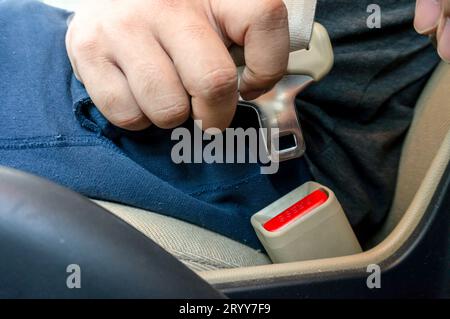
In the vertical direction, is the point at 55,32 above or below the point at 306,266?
above

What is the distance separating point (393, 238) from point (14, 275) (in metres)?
0.27

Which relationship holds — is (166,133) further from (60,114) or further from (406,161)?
(406,161)

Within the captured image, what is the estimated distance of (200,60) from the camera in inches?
13.4

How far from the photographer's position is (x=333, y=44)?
492 mm

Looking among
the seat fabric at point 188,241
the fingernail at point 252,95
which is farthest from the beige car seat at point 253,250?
the fingernail at point 252,95

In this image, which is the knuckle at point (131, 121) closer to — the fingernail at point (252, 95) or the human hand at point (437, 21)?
the fingernail at point (252, 95)

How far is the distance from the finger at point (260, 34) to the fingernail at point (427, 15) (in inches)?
3.5

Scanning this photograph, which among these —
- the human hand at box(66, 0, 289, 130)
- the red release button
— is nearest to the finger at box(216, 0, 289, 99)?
the human hand at box(66, 0, 289, 130)

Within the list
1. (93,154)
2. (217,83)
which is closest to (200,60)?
(217,83)
